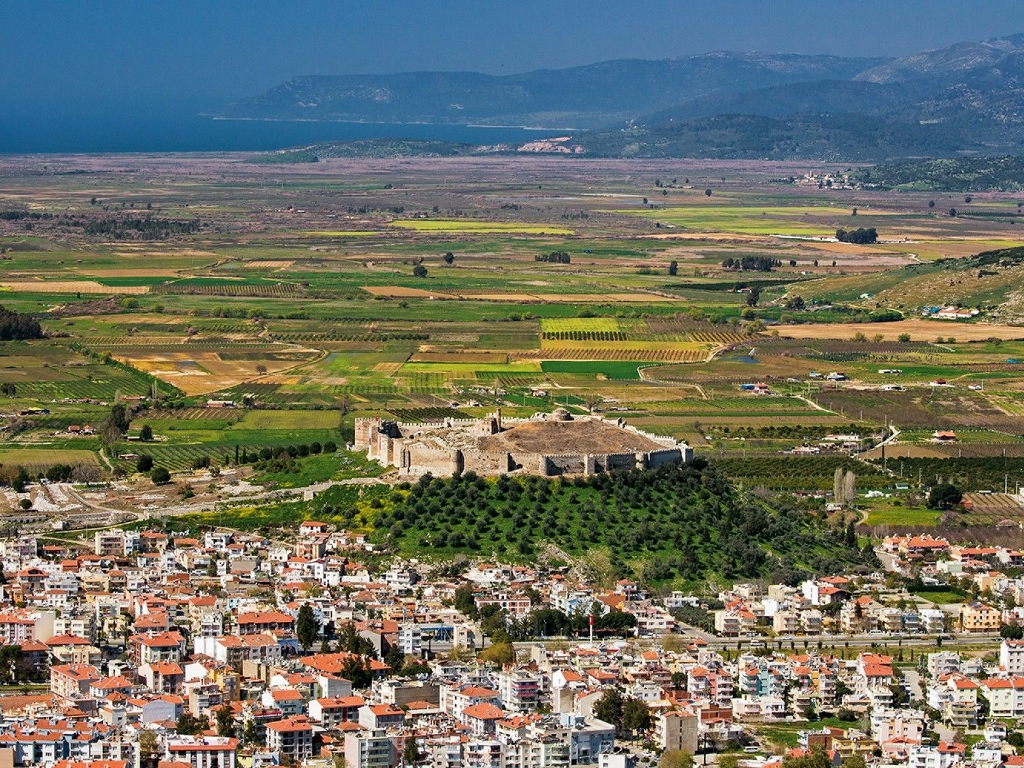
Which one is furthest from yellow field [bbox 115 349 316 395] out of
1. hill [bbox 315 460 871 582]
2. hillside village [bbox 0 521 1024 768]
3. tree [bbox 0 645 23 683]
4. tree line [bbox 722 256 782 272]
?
tree line [bbox 722 256 782 272]

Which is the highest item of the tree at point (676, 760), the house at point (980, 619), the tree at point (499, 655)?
the tree at point (499, 655)

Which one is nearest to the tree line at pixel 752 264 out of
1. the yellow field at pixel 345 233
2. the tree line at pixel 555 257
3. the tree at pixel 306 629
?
the tree line at pixel 555 257

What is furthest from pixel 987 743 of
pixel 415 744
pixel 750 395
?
pixel 750 395

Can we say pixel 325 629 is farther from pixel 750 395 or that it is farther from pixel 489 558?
pixel 750 395

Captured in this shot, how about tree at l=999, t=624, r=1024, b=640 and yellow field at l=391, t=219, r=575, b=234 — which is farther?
yellow field at l=391, t=219, r=575, b=234

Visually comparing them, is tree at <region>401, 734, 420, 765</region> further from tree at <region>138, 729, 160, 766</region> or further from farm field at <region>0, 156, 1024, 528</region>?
farm field at <region>0, 156, 1024, 528</region>

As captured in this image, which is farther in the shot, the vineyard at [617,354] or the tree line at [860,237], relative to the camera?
the tree line at [860,237]

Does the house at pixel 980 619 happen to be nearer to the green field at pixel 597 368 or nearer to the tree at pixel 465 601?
the tree at pixel 465 601
